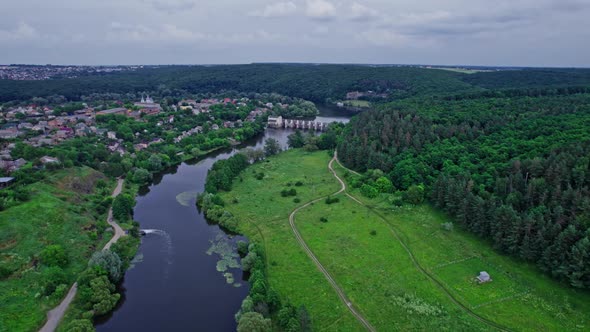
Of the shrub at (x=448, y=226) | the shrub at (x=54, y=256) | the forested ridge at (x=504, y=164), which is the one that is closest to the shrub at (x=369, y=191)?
the forested ridge at (x=504, y=164)

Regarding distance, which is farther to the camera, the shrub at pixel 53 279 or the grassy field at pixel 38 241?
the shrub at pixel 53 279

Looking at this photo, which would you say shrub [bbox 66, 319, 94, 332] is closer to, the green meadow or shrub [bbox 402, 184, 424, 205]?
the green meadow

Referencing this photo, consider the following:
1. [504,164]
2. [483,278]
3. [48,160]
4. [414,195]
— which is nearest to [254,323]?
[483,278]

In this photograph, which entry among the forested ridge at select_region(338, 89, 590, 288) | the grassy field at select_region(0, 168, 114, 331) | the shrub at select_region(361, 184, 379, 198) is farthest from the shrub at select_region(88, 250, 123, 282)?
the forested ridge at select_region(338, 89, 590, 288)

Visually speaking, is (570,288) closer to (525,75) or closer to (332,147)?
(332,147)

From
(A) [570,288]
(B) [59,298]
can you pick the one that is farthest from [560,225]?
(B) [59,298]

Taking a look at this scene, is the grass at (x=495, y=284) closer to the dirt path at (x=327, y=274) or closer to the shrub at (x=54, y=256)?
the dirt path at (x=327, y=274)
